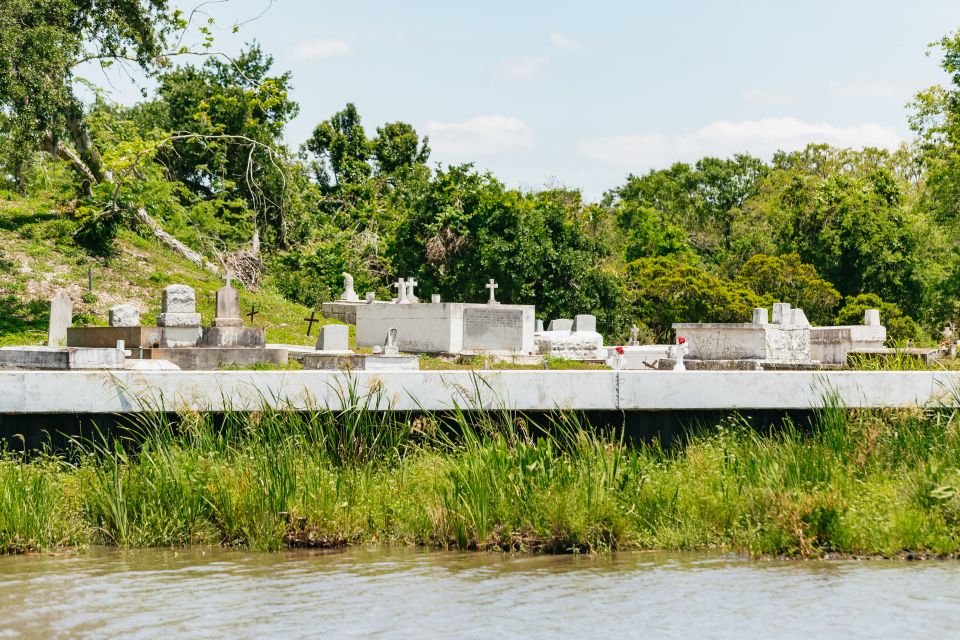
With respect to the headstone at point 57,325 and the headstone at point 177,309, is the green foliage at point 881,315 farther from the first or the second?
the headstone at point 57,325

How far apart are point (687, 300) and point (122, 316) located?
22123 mm

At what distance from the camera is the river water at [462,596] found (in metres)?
4.98

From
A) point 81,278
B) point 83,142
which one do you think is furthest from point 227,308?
point 83,142

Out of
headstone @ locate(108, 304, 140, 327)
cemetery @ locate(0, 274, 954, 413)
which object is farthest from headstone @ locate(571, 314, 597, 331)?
headstone @ locate(108, 304, 140, 327)

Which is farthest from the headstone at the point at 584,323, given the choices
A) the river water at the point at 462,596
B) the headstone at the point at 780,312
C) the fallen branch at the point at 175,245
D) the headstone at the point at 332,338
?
the river water at the point at 462,596

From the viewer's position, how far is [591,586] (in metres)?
5.82

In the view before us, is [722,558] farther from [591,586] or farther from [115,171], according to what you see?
[115,171]

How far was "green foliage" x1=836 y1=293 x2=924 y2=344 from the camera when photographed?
3719 centimetres

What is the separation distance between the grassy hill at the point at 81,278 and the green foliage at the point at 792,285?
18.5 m

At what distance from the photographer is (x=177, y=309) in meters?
20.8

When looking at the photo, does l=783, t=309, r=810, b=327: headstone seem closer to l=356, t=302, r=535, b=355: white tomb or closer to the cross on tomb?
l=356, t=302, r=535, b=355: white tomb

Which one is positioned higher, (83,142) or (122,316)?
(83,142)

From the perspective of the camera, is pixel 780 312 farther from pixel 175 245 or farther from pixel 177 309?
pixel 175 245

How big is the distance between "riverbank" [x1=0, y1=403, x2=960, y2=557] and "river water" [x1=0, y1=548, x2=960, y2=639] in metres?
Answer: 0.19
